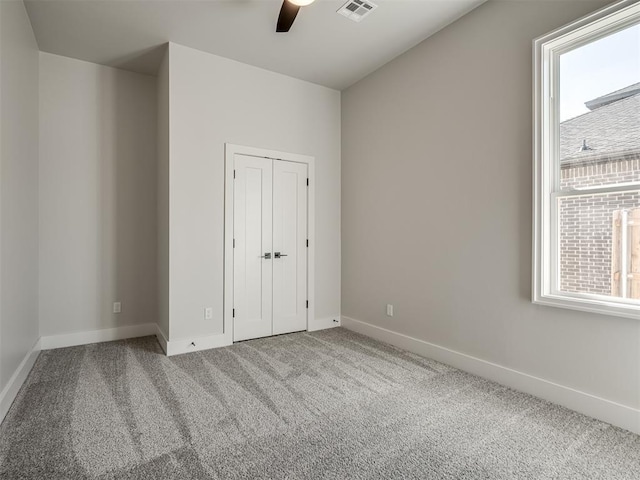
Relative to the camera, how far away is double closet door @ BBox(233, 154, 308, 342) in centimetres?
380

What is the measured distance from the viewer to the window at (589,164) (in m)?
2.13

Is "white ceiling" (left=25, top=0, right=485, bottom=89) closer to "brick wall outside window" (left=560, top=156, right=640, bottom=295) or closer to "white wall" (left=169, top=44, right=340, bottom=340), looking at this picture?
"white wall" (left=169, top=44, right=340, bottom=340)

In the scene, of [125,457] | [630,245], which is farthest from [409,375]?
[125,457]

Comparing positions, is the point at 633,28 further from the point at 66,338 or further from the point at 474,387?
the point at 66,338

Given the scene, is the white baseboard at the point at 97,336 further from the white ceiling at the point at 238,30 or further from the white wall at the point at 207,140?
the white ceiling at the point at 238,30

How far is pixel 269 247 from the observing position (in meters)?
4.00

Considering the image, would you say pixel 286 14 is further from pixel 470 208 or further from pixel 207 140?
pixel 470 208

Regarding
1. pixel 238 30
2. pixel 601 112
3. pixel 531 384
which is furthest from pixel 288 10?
pixel 531 384

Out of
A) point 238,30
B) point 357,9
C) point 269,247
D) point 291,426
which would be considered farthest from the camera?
point 269,247

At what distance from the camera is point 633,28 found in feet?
6.98

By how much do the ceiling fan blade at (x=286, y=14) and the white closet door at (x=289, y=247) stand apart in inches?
67.0

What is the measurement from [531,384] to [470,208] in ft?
4.72

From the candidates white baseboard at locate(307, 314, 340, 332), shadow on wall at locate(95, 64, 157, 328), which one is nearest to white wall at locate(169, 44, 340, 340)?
shadow on wall at locate(95, 64, 157, 328)

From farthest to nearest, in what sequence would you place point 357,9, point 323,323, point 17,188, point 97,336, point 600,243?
1. point 323,323
2. point 97,336
3. point 357,9
4. point 17,188
5. point 600,243
